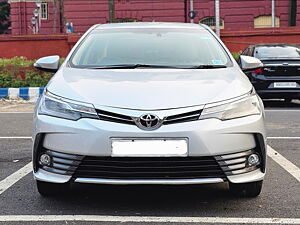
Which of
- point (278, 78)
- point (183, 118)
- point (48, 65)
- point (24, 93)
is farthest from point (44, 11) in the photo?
point (183, 118)

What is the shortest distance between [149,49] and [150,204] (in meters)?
1.59

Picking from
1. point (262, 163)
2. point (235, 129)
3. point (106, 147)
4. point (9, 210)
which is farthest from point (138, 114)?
point (9, 210)

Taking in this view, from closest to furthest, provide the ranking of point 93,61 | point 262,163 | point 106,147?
point 106,147
point 262,163
point 93,61

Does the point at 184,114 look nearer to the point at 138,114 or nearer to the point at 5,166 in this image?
the point at 138,114

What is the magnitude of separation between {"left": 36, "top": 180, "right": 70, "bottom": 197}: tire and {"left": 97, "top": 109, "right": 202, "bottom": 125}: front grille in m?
0.90

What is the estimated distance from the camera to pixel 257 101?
4.25 meters

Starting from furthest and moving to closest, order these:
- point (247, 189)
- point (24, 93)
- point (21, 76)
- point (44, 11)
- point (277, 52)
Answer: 1. point (44, 11)
2. point (21, 76)
3. point (24, 93)
4. point (277, 52)
5. point (247, 189)

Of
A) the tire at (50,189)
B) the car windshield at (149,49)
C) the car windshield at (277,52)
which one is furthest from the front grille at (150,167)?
the car windshield at (277,52)

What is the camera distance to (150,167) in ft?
12.5

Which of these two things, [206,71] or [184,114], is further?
[206,71]

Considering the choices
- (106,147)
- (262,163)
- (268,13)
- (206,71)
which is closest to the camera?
(106,147)

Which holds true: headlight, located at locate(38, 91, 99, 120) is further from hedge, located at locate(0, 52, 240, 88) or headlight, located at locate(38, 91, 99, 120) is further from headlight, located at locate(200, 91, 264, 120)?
hedge, located at locate(0, 52, 240, 88)

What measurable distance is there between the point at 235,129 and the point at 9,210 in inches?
73.3

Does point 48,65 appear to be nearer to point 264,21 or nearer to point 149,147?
point 149,147
